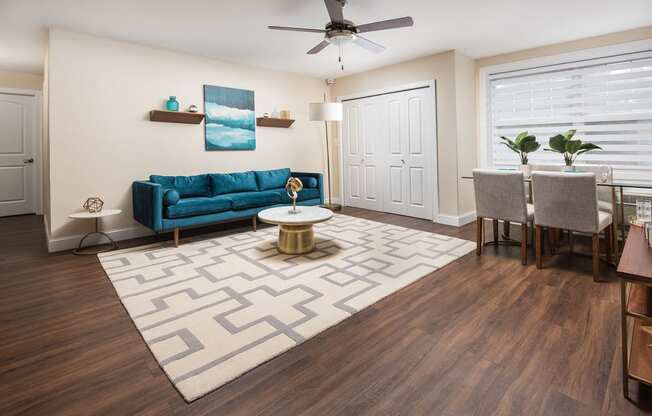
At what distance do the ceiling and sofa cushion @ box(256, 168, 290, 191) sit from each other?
1683 mm

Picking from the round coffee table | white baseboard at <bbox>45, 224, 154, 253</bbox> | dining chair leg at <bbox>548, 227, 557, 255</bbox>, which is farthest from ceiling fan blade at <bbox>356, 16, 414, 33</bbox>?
white baseboard at <bbox>45, 224, 154, 253</bbox>

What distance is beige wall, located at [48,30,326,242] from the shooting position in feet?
12.5

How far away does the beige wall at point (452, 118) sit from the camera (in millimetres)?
4715

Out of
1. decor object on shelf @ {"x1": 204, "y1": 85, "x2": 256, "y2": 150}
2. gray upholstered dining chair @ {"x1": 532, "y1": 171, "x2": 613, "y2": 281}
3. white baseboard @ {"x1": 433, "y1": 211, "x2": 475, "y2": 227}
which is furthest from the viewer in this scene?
decor object on shelf @ {"x1": 204, "y1": 85, "x2": 256, "y2": 150}

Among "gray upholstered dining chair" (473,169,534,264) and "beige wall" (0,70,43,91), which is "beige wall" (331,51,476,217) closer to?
"gray upholstered dining chair" (473,169,534,264)

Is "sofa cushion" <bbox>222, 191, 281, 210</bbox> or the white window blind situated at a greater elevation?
the white window blind

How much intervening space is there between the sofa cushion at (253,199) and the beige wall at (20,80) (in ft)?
14.3

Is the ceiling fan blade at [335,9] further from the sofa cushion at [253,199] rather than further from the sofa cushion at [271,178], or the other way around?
the sofa cushion at [271,178]

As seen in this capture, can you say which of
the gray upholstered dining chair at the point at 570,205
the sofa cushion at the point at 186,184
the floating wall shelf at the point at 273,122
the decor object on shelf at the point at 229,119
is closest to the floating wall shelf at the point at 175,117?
the decor object on shelf at the point at 229,119

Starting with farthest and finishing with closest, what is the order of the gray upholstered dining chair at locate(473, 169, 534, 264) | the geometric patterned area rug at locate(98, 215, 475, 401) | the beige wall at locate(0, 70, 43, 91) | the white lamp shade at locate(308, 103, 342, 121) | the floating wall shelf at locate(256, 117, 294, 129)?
the beige wall at locate(0, 70, 43, 91) → the floating wall shelf at locate(256, 117, 294, 129) → the white lamp shade at locate(308, 103, 342, 121) → the gray upholstered dining chair at locate(473, 169, 534, 264) → the geometric patterned area rug at locate(98, 215, 475, 401)

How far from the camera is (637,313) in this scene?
144 cm

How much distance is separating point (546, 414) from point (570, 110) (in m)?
4.19

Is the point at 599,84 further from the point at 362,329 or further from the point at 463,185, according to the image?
the point at 362,329

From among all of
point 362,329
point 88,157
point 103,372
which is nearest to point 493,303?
point 362,329
